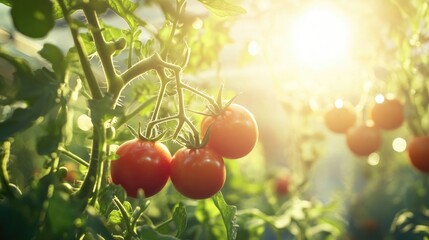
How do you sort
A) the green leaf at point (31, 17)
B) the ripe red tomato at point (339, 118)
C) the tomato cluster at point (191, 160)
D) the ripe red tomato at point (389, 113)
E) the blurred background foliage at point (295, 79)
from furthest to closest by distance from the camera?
1. the ripe red tomato at point (339, 118)
2. the ripe red tomato at point (389, 113)
3. the blurred background foliage at point (295, 79)
4. the tomato cluster at point (191, 160)
5. the green leaf at point (31, 17)

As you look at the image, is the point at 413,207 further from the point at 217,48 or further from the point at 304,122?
the point at 217,48

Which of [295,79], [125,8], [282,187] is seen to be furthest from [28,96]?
[282,187]

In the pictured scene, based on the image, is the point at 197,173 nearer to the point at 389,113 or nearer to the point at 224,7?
the point at 224,7

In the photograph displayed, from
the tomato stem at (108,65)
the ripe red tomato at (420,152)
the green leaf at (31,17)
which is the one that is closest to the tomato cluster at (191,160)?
the tomato stem at (108,65)

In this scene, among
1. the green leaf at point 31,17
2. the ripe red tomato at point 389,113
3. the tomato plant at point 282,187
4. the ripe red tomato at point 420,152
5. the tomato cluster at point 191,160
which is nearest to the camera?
the green leaf at point 31,17

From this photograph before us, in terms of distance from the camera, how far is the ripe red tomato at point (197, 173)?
0.72 metres

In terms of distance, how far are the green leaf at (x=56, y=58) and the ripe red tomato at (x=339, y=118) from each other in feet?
4.10

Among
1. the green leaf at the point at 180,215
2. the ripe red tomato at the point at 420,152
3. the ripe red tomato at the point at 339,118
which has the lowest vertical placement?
the ripe red tomato at the point at 339,118

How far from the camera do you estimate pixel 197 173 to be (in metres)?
0.72

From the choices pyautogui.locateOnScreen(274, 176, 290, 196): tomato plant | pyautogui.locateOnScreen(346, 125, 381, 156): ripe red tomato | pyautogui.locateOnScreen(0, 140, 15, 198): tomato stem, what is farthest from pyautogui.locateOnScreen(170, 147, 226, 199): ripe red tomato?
pyautogui.locateOnScreen(274, 176, 290, 196): tomato plant

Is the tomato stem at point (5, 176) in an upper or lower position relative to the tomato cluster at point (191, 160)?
upper

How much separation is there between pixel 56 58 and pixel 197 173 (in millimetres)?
259

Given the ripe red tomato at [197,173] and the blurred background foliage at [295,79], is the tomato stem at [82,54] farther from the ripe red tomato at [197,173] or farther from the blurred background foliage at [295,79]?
the ripe red tomato at [197,173]

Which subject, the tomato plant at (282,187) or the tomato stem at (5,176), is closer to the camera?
the tomato stem at (5,176)
